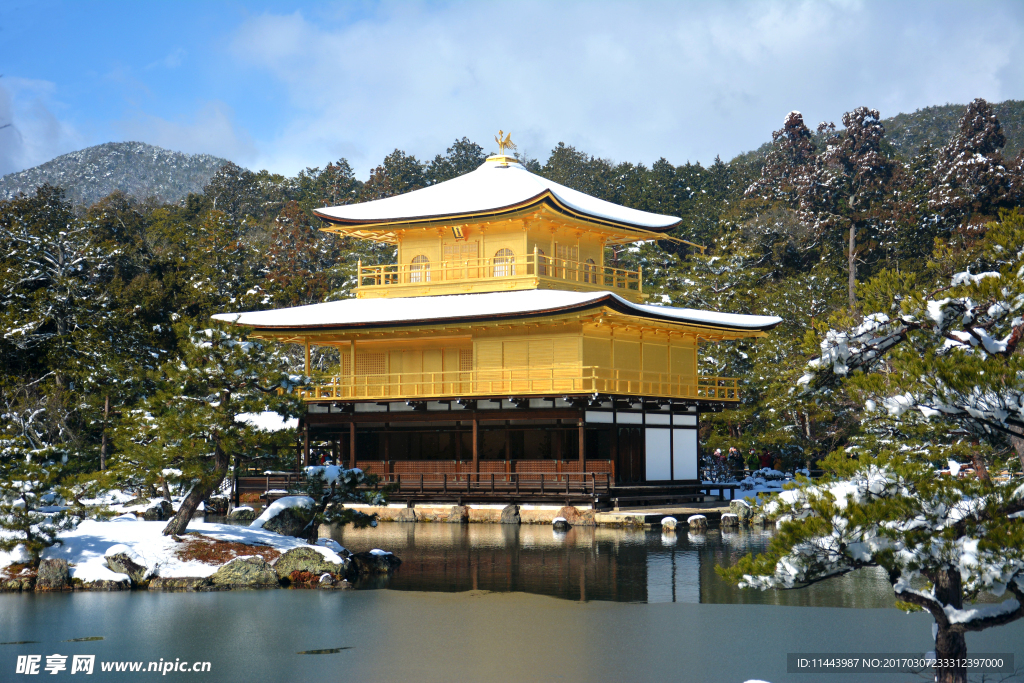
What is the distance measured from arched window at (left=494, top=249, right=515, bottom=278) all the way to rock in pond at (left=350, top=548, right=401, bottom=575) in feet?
65.5

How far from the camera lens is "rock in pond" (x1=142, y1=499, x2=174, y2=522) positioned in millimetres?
31500

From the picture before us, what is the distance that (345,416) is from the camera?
3903 centimetres

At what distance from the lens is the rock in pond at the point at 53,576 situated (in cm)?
1836

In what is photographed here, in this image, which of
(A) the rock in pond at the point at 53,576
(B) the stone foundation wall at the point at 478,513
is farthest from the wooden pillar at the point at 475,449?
(A) the rock in pond at the point at 53,576

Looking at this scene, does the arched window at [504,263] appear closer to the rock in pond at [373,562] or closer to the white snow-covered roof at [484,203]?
the white snow-covered roof at [484,203]

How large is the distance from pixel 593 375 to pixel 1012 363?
80.7 feet

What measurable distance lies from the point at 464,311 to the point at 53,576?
786 inches

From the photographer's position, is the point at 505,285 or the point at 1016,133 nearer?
the point at 505,285

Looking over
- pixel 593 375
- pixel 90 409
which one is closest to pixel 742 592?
pixel 593 375

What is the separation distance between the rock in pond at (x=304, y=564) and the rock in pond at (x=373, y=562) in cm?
155

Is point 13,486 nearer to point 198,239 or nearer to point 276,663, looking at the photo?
point 276,663

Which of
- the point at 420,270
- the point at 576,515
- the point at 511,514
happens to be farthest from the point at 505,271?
the point at 576,515

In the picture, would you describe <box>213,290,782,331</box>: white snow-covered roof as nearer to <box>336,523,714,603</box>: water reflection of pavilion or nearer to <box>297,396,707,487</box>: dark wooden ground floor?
<box>297,396,707,487</box>: dark wooden ground floor

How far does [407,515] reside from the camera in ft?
115
